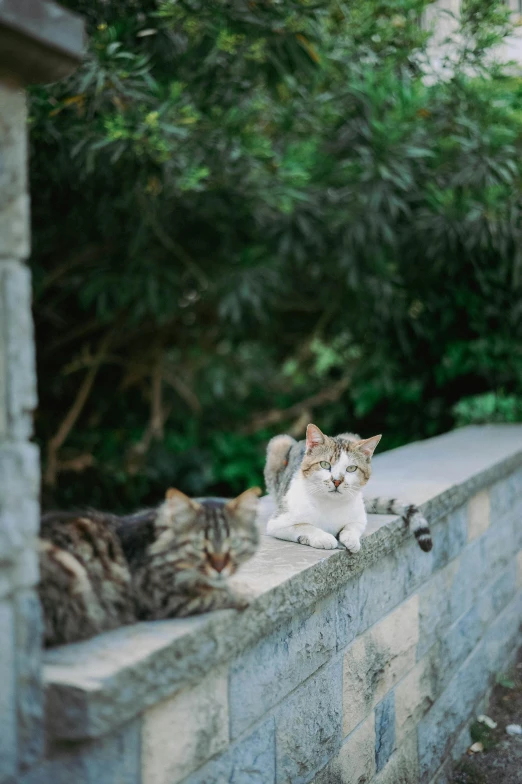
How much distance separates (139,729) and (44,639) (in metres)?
0.25

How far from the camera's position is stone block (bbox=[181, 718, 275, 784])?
169 cm

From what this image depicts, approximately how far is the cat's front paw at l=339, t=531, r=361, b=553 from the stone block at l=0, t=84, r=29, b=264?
1.30m

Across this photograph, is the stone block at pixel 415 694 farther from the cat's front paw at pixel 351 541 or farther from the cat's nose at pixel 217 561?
the cat's nose at pixel 217 561

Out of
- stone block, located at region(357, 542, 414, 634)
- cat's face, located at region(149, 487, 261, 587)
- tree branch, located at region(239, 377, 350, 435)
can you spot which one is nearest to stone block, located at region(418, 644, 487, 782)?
stone block, located at region(357, 542, 414, 634)

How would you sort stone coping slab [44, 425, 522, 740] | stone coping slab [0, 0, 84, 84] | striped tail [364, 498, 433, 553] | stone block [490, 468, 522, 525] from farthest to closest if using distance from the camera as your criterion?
stone block [490, 468, 522, 525], striped tail [364, 498, 433, 553], stone coping slab [44, 425, 522, 740], stone coping slab [0, 0, 84, 84]

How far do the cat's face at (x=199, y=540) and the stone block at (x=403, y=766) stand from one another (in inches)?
48.2

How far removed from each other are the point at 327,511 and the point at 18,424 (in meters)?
1.30

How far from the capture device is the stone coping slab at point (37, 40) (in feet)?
4.01

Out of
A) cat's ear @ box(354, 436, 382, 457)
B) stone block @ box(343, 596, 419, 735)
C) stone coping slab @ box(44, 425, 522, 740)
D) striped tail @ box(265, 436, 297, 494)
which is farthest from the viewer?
striped tail @ box(265, 436, 297, 494)

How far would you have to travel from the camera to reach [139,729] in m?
1.48

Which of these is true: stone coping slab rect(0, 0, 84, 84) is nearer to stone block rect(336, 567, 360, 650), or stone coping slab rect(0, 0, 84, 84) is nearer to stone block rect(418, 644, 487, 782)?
stone block rect(336, 567, 360, 650)

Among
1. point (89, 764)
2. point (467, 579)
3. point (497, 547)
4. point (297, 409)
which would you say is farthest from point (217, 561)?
point (297, 409)

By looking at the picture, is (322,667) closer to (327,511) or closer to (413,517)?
(327,511)

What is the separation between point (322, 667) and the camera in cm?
216
